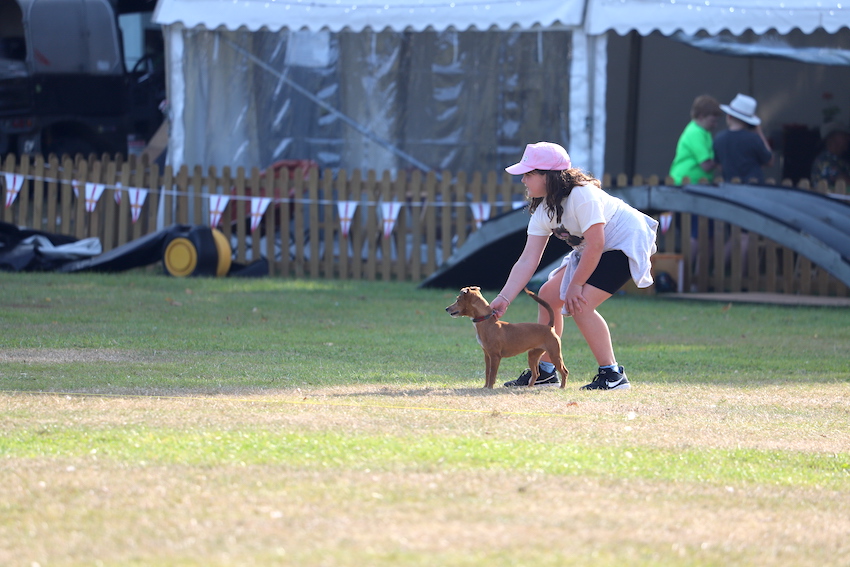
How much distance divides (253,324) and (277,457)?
196 inches

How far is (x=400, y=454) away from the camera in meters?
4.37

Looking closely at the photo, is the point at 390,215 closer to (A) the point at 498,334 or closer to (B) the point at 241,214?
(B) the point at 241,214

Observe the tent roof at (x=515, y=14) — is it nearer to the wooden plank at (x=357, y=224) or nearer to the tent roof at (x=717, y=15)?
the tent roof at (x=717, y=15)

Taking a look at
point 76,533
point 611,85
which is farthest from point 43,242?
point 76,533

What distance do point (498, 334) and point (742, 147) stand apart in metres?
8.32

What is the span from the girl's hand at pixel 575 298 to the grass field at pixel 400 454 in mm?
510

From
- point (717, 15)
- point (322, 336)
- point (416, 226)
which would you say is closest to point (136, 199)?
point (416, 226)

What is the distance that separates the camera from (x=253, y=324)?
9156mm

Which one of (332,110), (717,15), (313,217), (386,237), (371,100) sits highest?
(717,15)

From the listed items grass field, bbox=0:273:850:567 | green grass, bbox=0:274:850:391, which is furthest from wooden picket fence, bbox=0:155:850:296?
grass field, bbox=0:273:850:567

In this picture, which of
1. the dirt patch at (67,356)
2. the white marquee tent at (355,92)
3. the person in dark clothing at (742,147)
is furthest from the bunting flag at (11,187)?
the person in dark clothing at (742,147)

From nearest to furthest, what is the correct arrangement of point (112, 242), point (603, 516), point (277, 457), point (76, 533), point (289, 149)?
point (76, 533)
point (603, 516)
point (277, 457)
point (112, 242)
point (289, 149)

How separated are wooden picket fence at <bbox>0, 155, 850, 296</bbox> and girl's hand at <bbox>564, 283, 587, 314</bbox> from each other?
681 cm

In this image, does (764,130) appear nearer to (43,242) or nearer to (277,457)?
(43,242)
